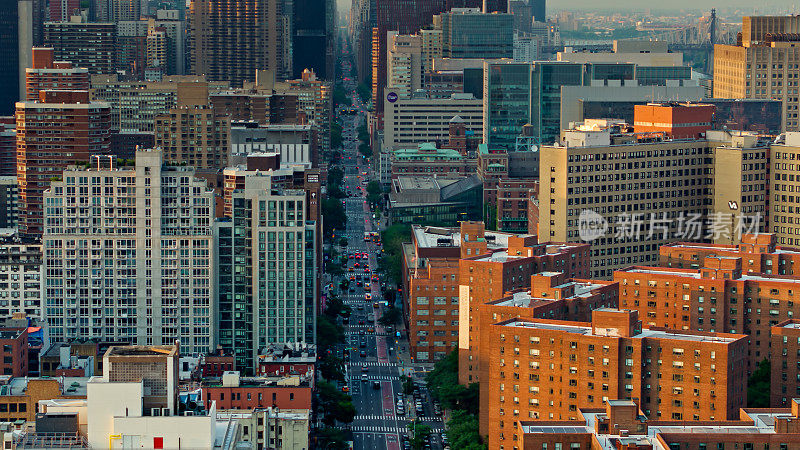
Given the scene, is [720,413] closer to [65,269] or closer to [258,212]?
[258,212]

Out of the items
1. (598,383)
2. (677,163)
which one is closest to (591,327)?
(598,383)

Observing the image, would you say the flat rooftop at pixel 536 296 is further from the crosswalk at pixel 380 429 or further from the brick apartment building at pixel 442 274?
the crosswalk at pixel 380 429

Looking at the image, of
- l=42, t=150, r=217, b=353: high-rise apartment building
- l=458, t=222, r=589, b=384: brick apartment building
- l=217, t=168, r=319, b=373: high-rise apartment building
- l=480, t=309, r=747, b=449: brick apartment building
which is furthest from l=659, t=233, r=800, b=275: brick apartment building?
l=42, t=150, r=217, b=353: high-rise apartment building

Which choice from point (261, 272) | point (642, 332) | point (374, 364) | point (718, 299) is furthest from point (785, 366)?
point (374, 364)

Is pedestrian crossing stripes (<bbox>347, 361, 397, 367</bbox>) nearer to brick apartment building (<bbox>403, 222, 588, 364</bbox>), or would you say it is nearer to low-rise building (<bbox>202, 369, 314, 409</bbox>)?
brick apartment building (<bbox>403, 222, 588, 364</bbox>)

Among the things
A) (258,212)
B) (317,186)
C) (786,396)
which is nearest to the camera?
(786,396)

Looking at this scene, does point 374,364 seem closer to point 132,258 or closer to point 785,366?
point 132,258

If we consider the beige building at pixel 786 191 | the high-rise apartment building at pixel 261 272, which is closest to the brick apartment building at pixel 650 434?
the high-rise apartment building at pixel 261 272

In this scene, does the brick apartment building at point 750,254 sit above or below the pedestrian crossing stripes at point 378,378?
above
